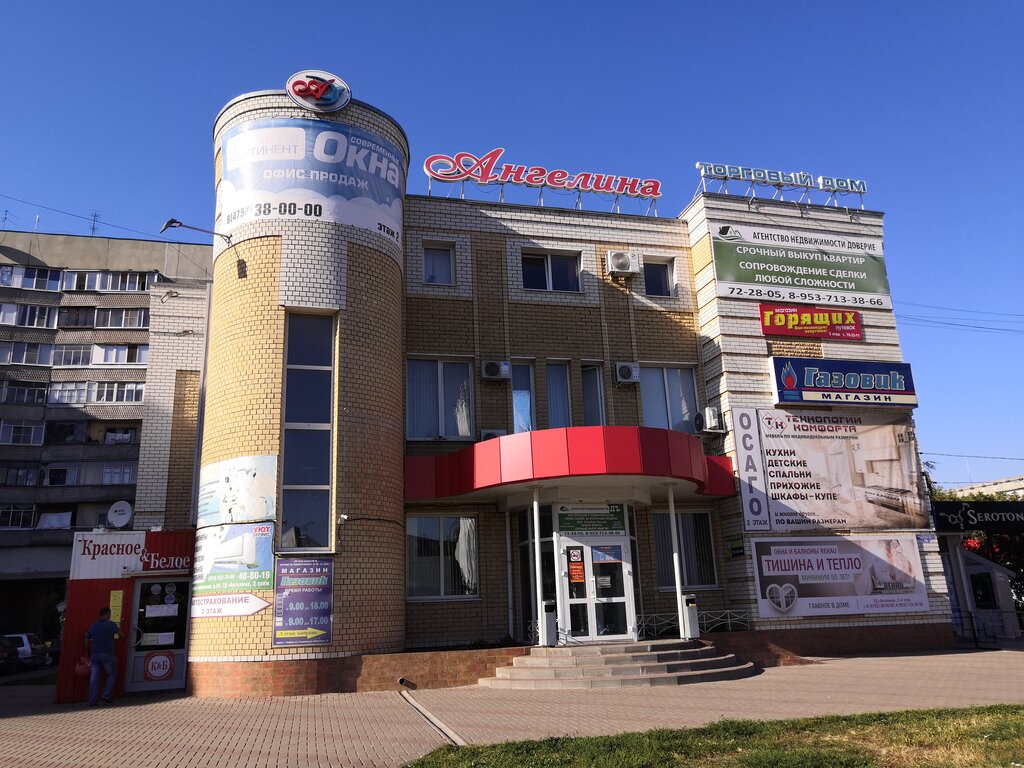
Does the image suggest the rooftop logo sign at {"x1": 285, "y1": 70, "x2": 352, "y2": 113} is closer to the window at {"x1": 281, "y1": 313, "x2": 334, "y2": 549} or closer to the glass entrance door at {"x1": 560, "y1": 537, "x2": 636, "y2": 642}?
the window at {"x1": 281, "y1": 313, "x2": 334, "y2": 549}

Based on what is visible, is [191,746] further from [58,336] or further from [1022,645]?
[58,336]

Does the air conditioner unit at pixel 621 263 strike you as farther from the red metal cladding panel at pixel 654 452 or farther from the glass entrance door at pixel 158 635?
the glass entrance door at pixel 158 635

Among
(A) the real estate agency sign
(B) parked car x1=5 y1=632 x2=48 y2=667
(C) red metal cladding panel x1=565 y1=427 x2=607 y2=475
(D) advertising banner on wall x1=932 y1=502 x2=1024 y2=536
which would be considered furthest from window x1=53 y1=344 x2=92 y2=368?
(D) advertising banner on wall x1=932 y1=502 x2=1024 y2=536

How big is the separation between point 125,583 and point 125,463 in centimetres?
2964

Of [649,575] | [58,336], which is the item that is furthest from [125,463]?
[649,575]

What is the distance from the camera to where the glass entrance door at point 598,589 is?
1375cm

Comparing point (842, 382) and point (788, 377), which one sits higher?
point (788, 377)

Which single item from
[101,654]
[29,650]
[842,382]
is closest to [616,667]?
[101,654]

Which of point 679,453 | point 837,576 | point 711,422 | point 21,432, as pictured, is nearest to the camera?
point 679,453

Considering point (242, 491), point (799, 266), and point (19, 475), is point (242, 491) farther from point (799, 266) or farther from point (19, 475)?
point (19, 475)

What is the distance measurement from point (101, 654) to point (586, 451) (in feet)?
27.1

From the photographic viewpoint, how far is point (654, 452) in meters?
13.3

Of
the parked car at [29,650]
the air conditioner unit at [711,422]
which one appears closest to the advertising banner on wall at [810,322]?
the air conditioner unit at [711,422]

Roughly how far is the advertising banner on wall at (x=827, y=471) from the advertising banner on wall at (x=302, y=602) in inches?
339
